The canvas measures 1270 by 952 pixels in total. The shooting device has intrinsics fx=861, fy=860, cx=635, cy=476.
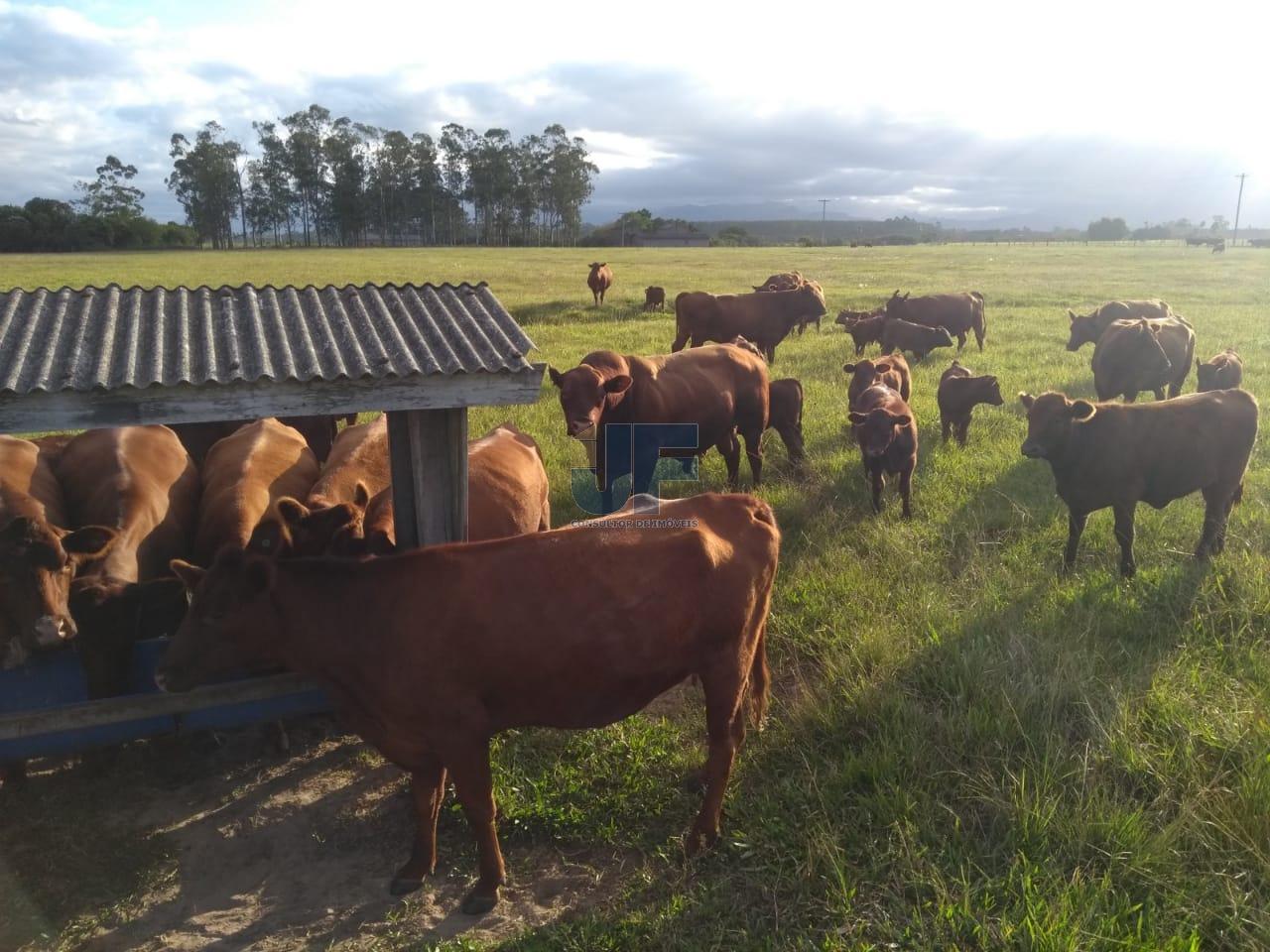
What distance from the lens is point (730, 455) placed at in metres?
10.0

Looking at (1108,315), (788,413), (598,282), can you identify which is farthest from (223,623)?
(598,282)

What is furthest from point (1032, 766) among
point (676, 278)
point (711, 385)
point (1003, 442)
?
point (676, 278)

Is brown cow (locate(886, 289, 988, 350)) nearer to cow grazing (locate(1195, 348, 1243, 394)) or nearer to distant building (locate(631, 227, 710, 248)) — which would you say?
cow grazing (locate(1195, 348, 1243, 394))

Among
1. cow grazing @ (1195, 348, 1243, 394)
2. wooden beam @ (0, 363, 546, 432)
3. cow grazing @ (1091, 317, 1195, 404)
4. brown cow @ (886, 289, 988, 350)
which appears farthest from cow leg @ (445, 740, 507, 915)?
brown cow @ (886, 289, 988, 350)

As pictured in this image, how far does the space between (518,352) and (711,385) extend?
585 centimetres

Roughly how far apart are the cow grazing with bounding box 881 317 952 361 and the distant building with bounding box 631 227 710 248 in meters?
81.6

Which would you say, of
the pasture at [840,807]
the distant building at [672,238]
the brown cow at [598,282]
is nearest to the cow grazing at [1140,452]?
the pasture at [840,807]

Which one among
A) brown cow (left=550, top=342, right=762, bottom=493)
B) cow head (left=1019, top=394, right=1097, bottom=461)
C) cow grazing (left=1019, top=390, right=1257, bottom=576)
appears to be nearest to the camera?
cow grazing (left=1019, top=390, right=1257, bottom=576)

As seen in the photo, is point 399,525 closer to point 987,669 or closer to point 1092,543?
point 987,669

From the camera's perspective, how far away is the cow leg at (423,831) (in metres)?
4.17

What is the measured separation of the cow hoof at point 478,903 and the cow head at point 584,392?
488 centimetres

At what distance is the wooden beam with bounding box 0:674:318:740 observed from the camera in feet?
13.9

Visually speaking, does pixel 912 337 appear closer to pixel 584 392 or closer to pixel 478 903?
pixel 584 392

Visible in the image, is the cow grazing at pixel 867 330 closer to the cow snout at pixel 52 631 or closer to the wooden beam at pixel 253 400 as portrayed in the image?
the wooden beam at pixel 253 400
